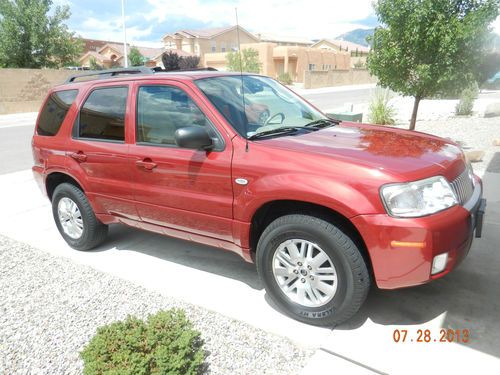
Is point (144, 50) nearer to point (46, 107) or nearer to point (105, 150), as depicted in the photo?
point (46, 107)

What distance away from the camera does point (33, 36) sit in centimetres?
2645

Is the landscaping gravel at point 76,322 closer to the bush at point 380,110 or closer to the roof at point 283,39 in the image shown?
the bush at point 380,110

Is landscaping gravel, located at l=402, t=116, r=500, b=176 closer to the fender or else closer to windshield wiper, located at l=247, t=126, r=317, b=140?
windshield wiper, located at l=247, t=126, r=317, b=140

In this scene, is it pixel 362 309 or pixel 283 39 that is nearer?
pixel 362 309

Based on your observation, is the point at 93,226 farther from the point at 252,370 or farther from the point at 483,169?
the point at 483,169

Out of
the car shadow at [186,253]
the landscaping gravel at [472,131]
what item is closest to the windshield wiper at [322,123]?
the car shadow at [186,253]

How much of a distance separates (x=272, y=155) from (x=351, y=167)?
580mm

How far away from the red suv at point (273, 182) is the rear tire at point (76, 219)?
20mm

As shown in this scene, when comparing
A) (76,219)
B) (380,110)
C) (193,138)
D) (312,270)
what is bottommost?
(76,219)

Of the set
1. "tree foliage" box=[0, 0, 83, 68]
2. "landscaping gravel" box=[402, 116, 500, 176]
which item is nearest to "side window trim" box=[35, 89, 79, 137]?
"landscaping gravel" box=[402, 116, 500, 176]

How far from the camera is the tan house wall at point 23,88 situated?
23172mm

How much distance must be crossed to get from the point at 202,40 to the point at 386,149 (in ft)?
220

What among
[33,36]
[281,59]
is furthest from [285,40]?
[33,36]

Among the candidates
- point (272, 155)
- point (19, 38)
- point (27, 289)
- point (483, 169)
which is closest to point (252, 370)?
point (272, 155)
